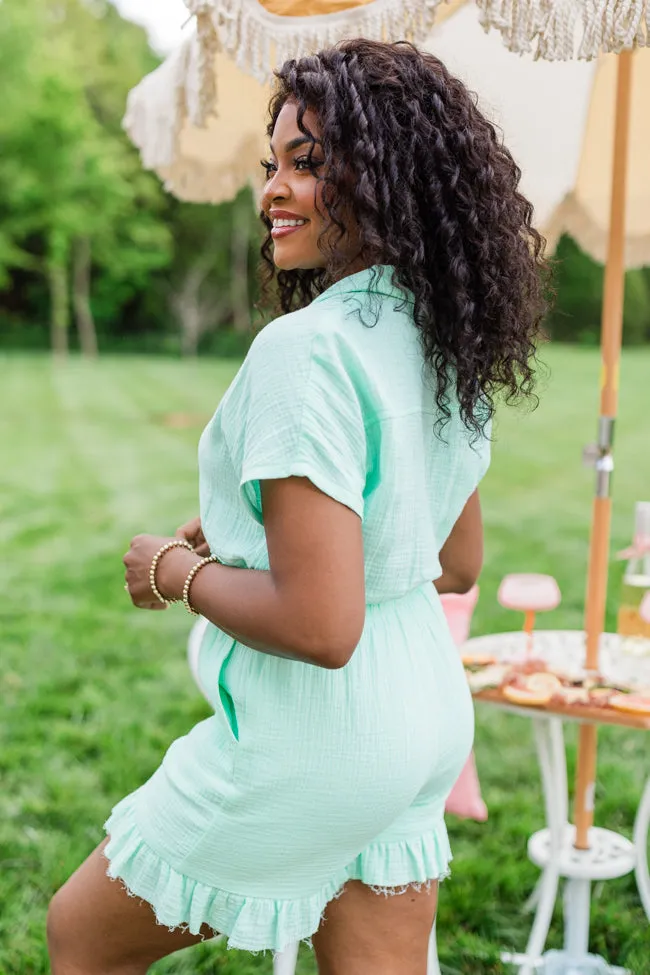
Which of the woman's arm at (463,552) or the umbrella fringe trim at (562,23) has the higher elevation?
the umbrella fringe trim at (562,23)

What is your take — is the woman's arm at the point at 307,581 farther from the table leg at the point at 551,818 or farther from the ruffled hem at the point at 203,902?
the table leg at the point at 551,818

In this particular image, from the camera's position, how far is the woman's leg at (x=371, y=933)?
144 centimetres

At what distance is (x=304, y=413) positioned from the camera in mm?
1230

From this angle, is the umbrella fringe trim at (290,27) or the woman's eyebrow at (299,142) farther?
the umbrella fringe trim at (290,27)

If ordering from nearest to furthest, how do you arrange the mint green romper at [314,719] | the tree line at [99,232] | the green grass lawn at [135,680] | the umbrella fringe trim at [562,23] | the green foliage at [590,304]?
1. the mint green romper at [314,719]
2. the umbrella fringe trim at [562,23]
3. the green grass lawn at [135,680]
4. the tree line at [99,232]
5. the green foliage at [590,304]

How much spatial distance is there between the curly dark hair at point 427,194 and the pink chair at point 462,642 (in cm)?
129

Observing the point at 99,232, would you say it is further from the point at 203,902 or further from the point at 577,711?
the point at 203,902

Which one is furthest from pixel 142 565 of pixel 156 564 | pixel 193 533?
pixel 193 533

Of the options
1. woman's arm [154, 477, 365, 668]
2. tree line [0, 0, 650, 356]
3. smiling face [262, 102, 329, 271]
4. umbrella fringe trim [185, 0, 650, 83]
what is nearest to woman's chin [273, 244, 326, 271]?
smiling face [262, 102, 329, 271]

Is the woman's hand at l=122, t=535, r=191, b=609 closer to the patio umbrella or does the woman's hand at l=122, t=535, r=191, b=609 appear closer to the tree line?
the patio umbrella

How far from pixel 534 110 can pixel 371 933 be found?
2230 millimetres

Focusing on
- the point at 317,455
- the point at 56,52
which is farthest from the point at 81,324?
the point at 317,455

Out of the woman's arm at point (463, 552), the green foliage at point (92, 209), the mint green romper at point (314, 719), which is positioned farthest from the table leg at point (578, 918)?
the green foliage at point (92, 209)

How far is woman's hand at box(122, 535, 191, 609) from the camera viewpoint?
1.45m
